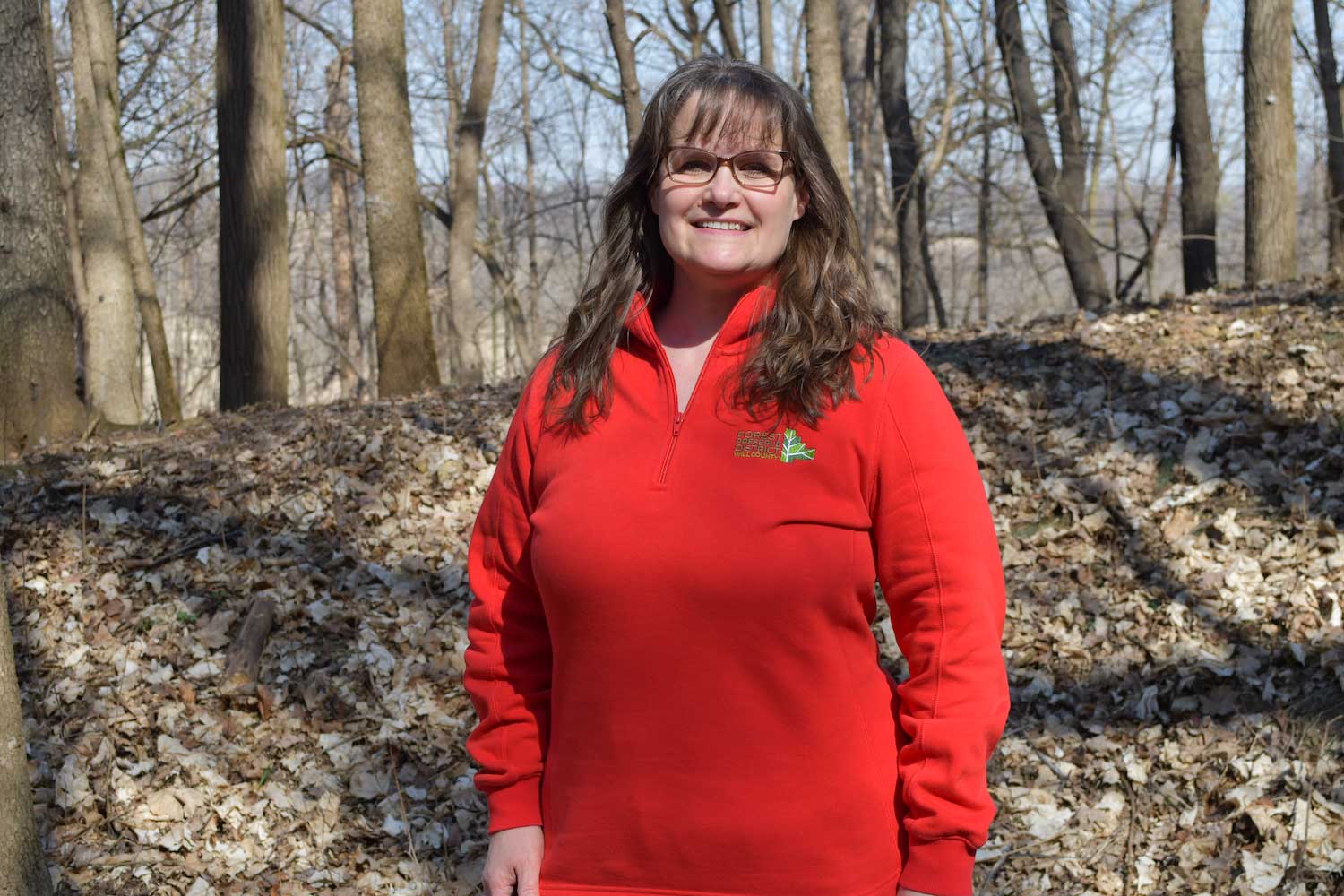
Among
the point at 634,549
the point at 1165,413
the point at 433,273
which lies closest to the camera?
the point at 634,549

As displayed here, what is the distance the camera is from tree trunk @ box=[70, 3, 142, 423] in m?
9.75

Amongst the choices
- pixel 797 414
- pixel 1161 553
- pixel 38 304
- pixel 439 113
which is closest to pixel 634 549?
pixel 797 414

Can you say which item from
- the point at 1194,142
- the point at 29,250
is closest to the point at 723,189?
the point at 29,250

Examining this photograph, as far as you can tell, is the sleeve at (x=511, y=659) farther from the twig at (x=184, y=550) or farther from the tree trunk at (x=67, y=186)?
the tree trunk at (x=67, y=186)

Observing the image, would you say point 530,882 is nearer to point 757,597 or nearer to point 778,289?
point 757,597

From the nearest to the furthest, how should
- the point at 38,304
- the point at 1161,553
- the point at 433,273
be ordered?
the point at 1161,553, the point at 38,304, the point at 433,273

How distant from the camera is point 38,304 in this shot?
756cm

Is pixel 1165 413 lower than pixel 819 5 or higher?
lower

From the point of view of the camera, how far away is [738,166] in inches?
80.5

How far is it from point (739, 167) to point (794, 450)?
1.76 feet

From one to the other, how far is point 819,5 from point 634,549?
31.8 ft

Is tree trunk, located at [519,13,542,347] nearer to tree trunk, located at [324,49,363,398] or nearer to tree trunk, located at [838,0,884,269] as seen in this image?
tree trunk, located at [324,49,363,398]

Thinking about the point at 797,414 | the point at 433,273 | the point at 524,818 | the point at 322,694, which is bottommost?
the point at 322,694

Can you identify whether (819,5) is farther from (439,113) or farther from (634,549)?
(439,113)
